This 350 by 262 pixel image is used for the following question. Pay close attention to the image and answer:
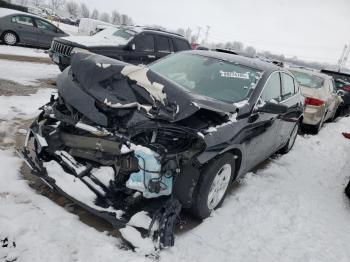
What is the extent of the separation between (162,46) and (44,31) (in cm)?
672

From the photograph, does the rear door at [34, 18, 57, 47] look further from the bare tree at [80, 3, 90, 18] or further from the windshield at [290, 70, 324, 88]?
the bare tree at [80, 3, 90, 18]

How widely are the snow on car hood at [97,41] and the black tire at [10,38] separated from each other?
5421 mm

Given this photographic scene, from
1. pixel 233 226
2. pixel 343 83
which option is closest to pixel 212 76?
pixel 233 226

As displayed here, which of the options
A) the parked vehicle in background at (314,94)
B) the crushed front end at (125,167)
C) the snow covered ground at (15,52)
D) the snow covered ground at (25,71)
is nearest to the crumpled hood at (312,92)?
the parked vehicle in background at (314,94)

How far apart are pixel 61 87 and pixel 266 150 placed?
3.13 m

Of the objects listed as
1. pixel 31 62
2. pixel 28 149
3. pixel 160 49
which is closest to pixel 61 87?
pixel 28 149

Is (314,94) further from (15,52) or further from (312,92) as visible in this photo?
(15,52)

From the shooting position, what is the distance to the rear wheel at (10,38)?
13.6 metres

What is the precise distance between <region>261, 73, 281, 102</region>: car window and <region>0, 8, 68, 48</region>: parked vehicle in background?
12.0 meters

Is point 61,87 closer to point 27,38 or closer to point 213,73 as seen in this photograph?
point 213,73

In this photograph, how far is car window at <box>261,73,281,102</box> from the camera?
4.66 metres

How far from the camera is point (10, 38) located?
13852 millimetres

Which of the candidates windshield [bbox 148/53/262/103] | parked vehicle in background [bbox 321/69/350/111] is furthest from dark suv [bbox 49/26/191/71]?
parked vehicle in background [bbox 321/69/350/111]

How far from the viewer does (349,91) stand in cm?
1451
